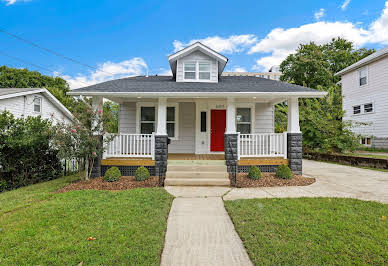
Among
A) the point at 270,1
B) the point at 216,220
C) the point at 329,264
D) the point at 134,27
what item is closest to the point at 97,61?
the point at 134,27

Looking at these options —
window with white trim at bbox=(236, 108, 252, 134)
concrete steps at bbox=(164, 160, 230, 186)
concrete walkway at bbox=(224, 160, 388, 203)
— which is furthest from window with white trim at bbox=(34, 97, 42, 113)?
concrete walkway at bbox=(224, 160, 388, 203)

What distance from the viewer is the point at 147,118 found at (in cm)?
898

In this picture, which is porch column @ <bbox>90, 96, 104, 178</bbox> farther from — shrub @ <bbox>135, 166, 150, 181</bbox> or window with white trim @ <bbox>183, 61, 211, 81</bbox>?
window with white trim @ <bbox>183, 61, 211, 81</bbox>

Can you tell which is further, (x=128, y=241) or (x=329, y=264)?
(x=128, y=241)

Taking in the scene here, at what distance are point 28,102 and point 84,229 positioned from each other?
13236mm

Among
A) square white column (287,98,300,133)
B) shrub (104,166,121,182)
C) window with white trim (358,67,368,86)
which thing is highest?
window with white trim (358,67,368,86)

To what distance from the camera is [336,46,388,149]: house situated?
1361 centimetres

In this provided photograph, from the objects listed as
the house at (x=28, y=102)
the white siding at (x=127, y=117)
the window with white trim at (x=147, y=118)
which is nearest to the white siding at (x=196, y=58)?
the window with white trim at (x=147, y=118)

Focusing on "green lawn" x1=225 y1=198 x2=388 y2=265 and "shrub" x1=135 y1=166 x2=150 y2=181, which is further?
"shrub" x1=135 y1=166 x2=150 y2=181

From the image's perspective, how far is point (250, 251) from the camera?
256 cm

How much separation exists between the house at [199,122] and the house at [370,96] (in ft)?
28.5

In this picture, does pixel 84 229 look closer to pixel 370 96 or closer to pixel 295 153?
pixel 295 153

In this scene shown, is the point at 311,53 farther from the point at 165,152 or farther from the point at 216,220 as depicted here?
the point at 216,220

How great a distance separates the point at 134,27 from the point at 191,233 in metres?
18.1
